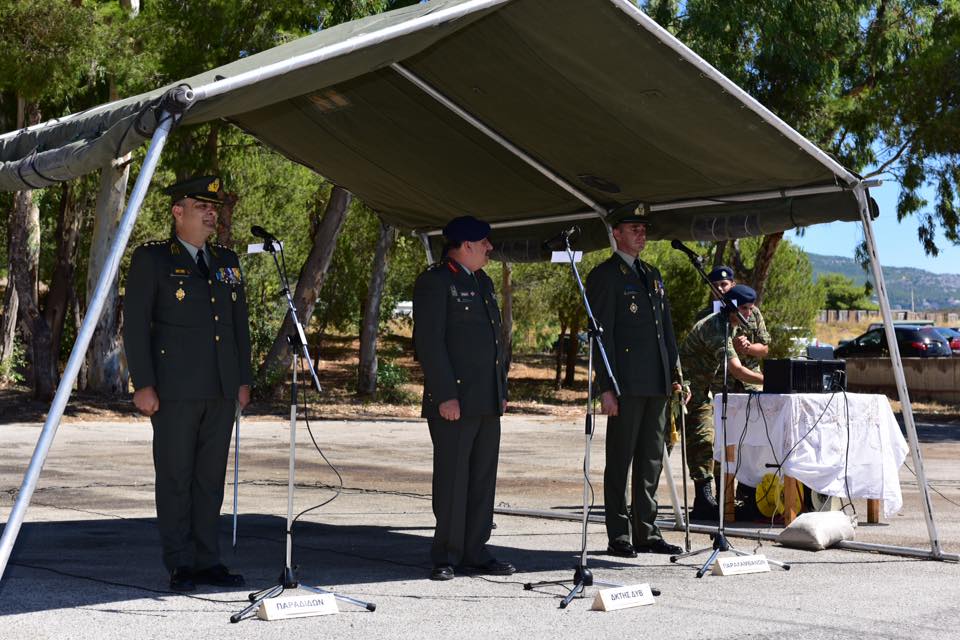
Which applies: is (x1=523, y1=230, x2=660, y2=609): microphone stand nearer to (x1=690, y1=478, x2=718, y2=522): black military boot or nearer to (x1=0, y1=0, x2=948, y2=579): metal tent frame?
(x1=0, y1=0, x2=948, y2=579): metal tent frame

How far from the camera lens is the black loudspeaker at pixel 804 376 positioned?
941 centimetres

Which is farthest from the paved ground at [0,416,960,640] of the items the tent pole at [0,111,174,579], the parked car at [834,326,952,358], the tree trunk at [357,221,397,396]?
the parked car at [834,326,952,358]


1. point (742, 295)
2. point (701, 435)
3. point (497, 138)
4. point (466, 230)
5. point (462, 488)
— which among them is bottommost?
point (462, 488)

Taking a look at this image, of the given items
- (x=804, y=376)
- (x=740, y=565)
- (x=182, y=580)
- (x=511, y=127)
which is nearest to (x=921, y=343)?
(x=804, y=376)

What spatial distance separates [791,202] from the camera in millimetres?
7988

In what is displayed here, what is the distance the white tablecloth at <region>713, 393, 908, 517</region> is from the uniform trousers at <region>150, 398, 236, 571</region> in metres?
4.28

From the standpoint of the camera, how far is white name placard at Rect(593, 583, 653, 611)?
19.5ft

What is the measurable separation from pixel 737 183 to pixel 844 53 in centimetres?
2028

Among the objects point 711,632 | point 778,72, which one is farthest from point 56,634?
point 778,72

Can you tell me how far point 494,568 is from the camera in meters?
6.95

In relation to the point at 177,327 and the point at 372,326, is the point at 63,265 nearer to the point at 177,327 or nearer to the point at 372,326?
the point at 372,326

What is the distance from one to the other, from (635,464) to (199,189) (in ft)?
11.2

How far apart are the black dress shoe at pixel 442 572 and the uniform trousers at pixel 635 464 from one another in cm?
141

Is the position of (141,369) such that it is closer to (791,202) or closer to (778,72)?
(791,202)
